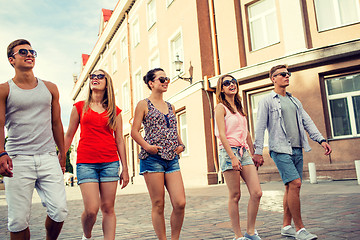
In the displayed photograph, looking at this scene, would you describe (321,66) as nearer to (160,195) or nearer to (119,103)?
(160,195)

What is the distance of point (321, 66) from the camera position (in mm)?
12258

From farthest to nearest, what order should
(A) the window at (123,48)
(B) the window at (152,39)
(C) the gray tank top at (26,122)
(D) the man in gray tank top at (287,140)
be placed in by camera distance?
(A) the window at (123,48) → (B) the window at (152,39) → (D) the man in gray tank top at (287,140) → (C) the gray tank top at (26,122)

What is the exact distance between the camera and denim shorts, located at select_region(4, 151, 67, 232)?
9.57 ft

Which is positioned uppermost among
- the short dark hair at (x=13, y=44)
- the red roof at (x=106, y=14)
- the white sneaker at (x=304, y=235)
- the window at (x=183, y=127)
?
the red roof at (x=106, y=14)

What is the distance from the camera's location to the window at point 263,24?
45.2 feet

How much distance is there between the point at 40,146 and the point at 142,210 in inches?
188

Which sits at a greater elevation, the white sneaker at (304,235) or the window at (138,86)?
the window at (138,86)

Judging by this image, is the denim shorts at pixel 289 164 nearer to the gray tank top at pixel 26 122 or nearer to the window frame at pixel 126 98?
the gray tank top at pixel 26 122

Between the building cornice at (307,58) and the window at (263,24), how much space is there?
1.23m

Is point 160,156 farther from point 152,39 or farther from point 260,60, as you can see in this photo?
point 152,39

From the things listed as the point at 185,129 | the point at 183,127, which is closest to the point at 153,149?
the point at 185,129

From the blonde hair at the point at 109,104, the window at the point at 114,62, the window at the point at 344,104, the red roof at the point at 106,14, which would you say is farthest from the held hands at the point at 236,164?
the red roof at the point at 106,14

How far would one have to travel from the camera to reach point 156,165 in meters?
3.61

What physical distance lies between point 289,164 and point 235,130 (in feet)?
2.43
